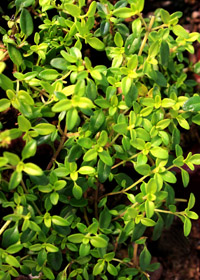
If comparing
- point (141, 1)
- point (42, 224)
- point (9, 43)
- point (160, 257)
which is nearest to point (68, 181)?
point (42, 224)

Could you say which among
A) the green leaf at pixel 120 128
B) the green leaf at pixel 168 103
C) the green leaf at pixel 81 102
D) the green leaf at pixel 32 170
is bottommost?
the green leaf at pixel 168 103

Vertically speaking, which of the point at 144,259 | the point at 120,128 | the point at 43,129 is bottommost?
the point at 144,259

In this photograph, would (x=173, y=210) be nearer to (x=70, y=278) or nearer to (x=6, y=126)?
(x=70, y=278)

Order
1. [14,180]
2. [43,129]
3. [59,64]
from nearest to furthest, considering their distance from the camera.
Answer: [14,180] < [43,129] < [59,64]

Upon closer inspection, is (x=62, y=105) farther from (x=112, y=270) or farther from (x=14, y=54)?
(x=112, y=270)

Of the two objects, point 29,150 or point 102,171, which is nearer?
point 29,150

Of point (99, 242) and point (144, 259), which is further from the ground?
point (99, 242)

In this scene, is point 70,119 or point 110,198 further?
point 110,198

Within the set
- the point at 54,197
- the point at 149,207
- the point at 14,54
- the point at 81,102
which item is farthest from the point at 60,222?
the point at 14,54

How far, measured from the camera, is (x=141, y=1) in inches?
47.8

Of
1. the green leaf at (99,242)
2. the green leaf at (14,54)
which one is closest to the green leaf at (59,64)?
the green leaf at (14,54)

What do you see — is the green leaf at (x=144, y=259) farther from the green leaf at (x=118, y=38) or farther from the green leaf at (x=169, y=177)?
the green leaf at (x=118, y=38)

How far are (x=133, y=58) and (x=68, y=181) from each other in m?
0.48

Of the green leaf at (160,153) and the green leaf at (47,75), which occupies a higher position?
the green leaf at (47,75)
